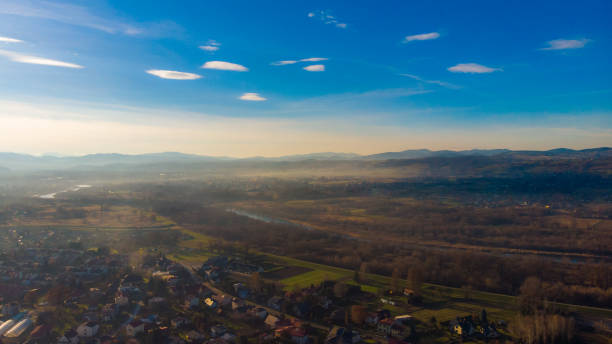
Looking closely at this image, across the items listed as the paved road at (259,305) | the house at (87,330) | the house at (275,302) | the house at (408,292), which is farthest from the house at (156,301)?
the house at (408,292)

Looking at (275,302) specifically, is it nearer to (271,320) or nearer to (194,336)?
(271,320)

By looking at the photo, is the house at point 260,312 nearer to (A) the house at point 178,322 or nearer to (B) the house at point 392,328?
(A) the house at point 178,322

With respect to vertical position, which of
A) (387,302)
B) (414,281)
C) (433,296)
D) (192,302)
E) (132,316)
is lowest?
(433,296)

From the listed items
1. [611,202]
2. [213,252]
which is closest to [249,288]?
[213,252]

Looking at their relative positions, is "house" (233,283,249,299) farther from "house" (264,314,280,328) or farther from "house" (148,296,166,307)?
"house" (148,296,166,307)

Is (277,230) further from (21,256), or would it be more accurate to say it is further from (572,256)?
(572,256)

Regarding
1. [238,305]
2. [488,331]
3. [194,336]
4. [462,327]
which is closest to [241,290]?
[238,305]
